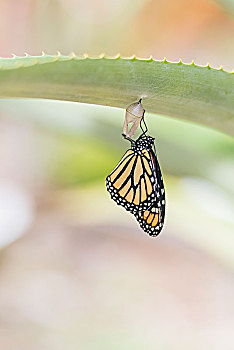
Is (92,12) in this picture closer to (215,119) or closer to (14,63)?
(215,119)

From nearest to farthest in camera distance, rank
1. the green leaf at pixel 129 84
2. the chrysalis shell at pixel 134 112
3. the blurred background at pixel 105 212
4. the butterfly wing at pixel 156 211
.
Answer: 1. the green leaf at pixel 129 84
2. the chrysalis shell at pixel 134 112
3. the butterfly wing at pixel 156 211
4. the blurred background at pixel 105 212

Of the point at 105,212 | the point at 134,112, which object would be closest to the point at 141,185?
the point at 134,112

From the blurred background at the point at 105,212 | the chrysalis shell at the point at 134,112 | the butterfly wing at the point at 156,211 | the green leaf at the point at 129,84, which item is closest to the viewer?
the green leaf at the point at 129,84

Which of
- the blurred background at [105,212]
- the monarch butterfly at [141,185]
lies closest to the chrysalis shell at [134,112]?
the monarch butterfly at [141,185]

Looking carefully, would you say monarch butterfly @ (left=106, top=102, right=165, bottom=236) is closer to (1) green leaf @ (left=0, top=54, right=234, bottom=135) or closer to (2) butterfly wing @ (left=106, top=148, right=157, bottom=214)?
(2) butterfly wing @ (left=106, top=148, right=157, bottom=214)

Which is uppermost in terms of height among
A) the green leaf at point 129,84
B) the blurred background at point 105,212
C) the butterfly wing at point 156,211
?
the blurred background at point 105,212

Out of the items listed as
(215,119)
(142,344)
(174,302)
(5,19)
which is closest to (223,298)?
(174,302)

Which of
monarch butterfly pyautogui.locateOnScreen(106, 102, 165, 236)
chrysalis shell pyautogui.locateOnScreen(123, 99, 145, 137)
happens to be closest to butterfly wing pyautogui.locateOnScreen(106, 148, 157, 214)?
monarch butterfly pyautogui.locateOnScreen(106, 102, 165, 236)

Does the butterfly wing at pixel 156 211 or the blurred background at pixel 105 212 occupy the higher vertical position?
the blurred background at pixel 105 212

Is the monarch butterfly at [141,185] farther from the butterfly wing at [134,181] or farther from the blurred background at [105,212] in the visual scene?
the blurred background at [105,212]

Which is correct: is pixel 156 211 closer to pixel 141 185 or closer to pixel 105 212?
pixel 141 185
